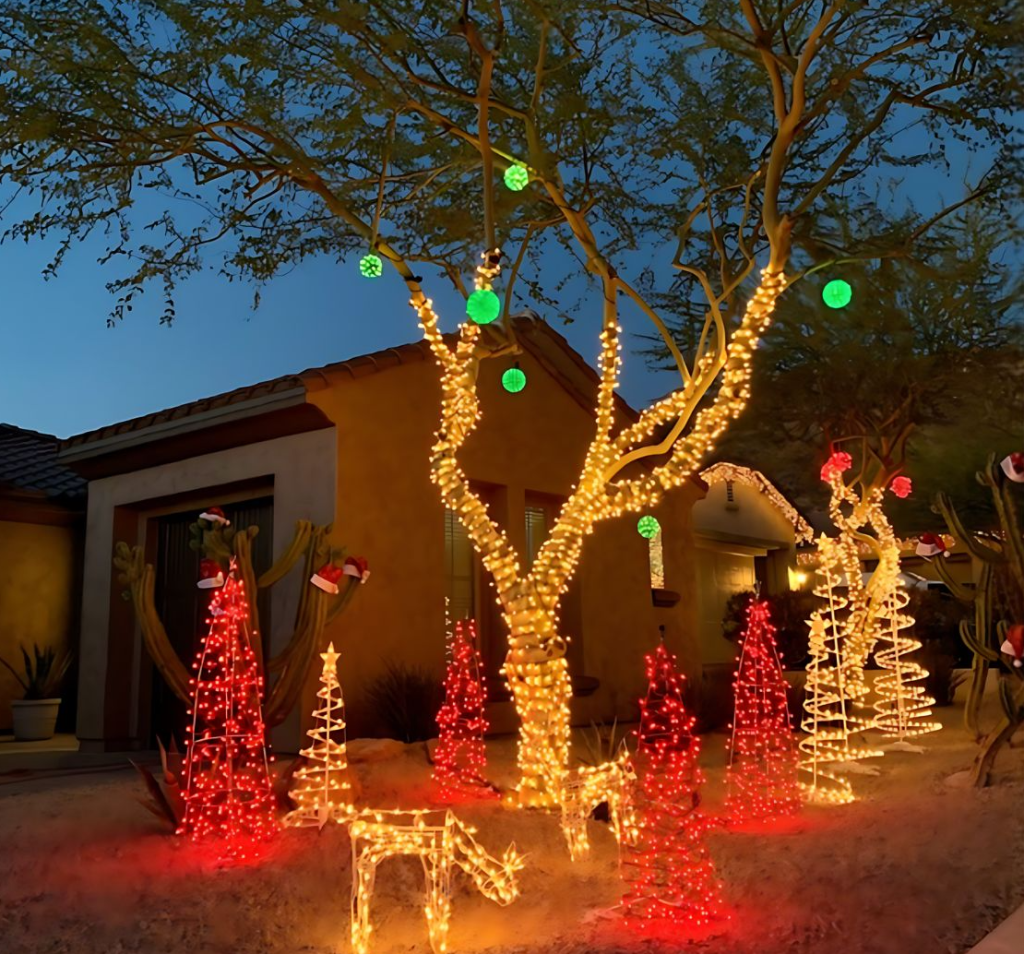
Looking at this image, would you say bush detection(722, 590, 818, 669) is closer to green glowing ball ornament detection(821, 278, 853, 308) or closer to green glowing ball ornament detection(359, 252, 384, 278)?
green glowing ball ornament detection(821, 278, 853, 308)

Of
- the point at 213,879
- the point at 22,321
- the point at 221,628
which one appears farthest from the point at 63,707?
the point at 22,321

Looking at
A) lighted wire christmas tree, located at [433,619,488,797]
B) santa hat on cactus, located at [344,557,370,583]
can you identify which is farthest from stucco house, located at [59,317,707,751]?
santa hat on cactus, located at [344,557,370,583]

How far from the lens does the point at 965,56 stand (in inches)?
312

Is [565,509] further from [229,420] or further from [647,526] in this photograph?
[647,526]

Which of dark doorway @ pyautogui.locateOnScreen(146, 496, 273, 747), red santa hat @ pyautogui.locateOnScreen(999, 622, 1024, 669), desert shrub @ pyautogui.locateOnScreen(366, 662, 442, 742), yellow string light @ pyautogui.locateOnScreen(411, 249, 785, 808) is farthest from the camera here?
dark doorway @ pyautogui.locateOnScreen(146, 496, 273, 747)

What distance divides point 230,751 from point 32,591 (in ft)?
24.2

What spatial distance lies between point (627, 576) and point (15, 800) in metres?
7.56

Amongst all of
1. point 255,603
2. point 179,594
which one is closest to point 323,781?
point 255,603

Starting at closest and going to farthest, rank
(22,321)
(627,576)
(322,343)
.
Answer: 1. (627,576)
2. (22,321)
3. (322,343)

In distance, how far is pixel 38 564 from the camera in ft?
39.4

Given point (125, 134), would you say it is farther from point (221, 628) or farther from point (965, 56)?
point (965, 56)

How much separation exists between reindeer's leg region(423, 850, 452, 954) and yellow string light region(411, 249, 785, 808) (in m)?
2.39

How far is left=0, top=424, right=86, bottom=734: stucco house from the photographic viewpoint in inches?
460

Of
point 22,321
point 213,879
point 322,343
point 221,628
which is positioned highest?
point 322,343
